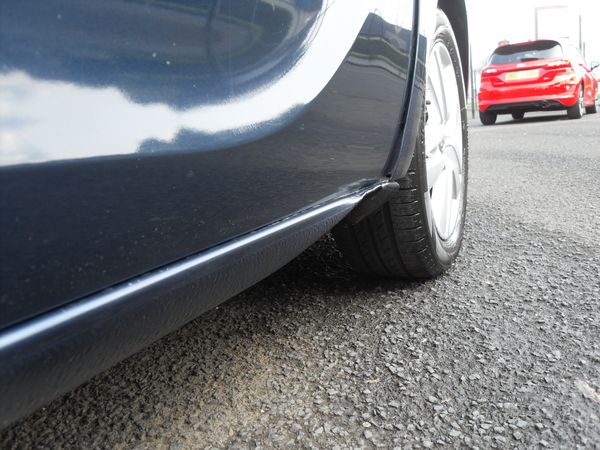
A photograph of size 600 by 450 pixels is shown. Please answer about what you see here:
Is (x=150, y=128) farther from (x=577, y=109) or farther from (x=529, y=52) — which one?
(x=577, y=109)

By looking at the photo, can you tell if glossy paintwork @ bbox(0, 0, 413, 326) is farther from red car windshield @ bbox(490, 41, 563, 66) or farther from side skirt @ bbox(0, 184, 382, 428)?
red car windshield @ bbox(490, 41, 563, 66)

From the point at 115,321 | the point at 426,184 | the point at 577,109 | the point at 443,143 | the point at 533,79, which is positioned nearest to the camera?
the point at 115,321

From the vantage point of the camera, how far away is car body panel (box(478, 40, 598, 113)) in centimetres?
827

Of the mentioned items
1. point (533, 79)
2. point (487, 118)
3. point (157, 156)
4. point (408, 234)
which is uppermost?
point (157, 156)

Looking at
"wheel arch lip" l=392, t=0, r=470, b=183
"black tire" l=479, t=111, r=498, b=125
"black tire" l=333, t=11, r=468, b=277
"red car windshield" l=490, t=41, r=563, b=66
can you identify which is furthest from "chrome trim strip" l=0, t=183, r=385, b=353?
"black tire" l=479, t=111, r=498, b=125

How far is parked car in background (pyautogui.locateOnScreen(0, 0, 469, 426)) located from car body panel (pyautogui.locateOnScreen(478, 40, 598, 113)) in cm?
805

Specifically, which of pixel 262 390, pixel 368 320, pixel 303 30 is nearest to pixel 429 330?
pixel 368 320

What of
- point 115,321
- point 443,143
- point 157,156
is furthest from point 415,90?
point 115,321

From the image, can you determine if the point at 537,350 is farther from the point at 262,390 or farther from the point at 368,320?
the point at 262,390

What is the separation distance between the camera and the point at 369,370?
126cm

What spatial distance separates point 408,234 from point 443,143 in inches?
20.5

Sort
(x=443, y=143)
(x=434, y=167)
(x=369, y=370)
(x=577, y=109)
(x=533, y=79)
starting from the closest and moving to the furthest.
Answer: (x=369, y=370), (x=434, y=167), (x=443, y=143), (x=533, y=79), (x=577, y=109)

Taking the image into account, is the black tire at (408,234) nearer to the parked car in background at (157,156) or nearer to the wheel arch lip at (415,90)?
the wheel arch lip at (415,90)

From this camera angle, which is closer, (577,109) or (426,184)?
(426,184)
